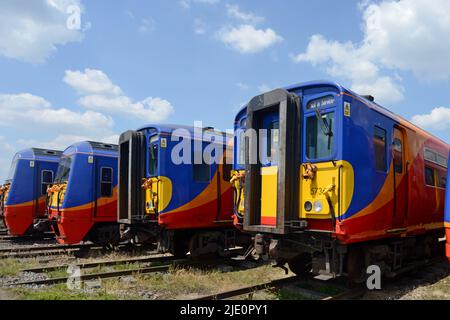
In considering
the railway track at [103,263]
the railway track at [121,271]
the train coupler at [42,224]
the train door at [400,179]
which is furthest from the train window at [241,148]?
the train coupler at [42,224]

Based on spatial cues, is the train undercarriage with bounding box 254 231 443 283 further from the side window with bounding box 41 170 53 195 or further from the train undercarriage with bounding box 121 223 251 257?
the side window with bounding box 41 170 53 195

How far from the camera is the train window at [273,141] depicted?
7508 mm

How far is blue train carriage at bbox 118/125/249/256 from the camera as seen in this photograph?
9891mm

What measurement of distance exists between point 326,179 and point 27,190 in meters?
12.6

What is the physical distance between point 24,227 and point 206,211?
340 inches

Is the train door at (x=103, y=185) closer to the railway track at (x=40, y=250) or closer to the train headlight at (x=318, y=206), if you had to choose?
the railway track at (x=40, y=250)

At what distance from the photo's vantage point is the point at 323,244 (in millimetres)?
6746

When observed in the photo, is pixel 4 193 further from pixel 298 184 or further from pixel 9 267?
pixel 298 184

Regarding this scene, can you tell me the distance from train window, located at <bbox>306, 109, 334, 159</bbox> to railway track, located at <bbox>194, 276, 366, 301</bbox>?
2450 millimetres

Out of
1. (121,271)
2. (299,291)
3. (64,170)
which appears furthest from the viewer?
(64,170)

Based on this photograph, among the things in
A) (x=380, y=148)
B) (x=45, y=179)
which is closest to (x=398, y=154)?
(x=380, y=148)

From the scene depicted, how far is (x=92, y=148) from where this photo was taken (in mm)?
12836
